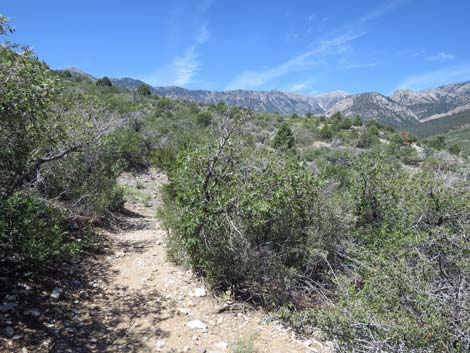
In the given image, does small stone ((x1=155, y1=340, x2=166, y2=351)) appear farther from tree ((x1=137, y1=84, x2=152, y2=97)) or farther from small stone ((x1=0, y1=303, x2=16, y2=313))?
tree ((x1=137, y1=84, x2=152, y2=97))

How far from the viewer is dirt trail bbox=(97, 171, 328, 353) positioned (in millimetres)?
3682

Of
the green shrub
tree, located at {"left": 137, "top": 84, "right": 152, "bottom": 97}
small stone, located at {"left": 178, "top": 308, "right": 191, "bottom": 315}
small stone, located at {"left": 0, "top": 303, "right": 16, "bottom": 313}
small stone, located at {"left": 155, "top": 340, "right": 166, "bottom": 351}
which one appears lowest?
small stone, located at {"left": 155, "top": 340, "right": 166, "bottom": 351}

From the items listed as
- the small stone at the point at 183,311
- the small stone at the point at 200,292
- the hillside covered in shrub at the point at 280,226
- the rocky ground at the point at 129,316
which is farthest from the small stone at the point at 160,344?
the hillside covered in shrub at the point at 280,226

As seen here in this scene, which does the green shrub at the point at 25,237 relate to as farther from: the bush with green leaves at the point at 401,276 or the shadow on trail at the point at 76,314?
the bush with green leaves at the point at 401,276

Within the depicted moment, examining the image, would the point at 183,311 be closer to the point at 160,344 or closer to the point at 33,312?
the point at 160,344

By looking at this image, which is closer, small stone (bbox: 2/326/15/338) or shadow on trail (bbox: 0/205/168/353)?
small stone (bbox: 2/326/15/338)

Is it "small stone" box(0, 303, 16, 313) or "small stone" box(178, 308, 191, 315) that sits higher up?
"small stone" box(0, 303, 16, 313)

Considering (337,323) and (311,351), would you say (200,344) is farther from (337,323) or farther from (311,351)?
(337,323)

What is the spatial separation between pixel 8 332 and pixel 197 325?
6.99ft

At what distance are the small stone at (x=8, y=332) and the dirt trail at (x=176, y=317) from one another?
107 centimetres

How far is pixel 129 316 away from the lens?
13.1 feet

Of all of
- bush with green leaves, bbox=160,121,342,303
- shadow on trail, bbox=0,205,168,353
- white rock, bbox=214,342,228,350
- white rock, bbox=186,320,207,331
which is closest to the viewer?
shadow on trail, bbox=0,205,168,353

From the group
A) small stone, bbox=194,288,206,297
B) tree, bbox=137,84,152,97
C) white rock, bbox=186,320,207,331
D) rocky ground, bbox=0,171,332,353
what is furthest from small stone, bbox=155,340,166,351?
tree, bbox=137,84,152,97

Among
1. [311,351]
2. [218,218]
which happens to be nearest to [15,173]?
[218,218]
